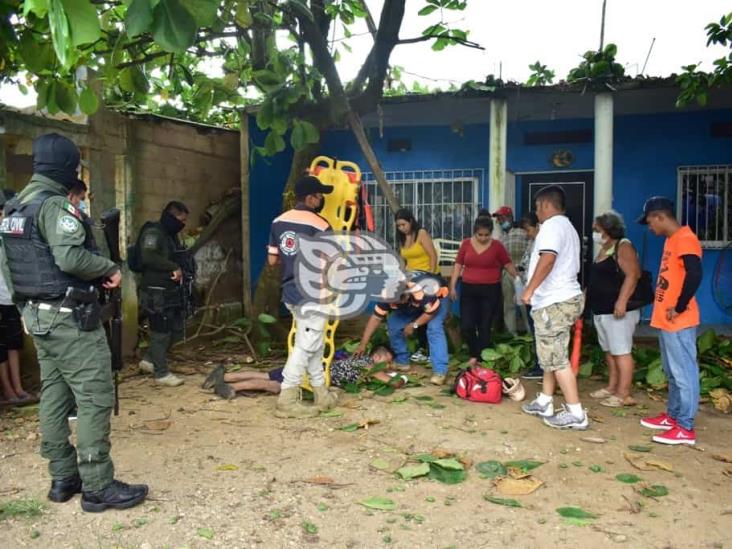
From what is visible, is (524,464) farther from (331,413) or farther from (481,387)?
(331,413)

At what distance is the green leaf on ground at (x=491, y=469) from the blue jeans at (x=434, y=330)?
6.54 feet

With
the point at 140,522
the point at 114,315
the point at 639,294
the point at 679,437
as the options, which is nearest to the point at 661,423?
the point at 679,437

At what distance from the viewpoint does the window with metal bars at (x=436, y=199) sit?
8.88 m

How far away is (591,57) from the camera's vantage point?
6.78m

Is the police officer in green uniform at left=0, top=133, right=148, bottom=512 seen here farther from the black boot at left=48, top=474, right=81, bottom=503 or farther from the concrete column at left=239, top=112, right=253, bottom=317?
the concrete column at left=239, top=112, right=253, bottom=317

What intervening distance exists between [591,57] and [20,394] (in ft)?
20.6

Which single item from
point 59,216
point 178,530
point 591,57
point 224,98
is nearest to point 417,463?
point 178,530

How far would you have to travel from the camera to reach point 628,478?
3.77 m

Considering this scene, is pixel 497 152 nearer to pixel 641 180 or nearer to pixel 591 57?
pixel 591 57

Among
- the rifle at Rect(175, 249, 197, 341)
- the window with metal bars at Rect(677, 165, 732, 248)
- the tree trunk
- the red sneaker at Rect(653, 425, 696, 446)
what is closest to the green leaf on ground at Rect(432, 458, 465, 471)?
the red sneaker at Rect(653, 425, 696, 446)

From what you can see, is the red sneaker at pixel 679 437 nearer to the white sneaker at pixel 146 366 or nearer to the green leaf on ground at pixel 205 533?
the green leaf on ground at pixel 205 533

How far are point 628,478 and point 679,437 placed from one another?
0.82 meters

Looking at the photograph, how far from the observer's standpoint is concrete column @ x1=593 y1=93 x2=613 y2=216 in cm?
697

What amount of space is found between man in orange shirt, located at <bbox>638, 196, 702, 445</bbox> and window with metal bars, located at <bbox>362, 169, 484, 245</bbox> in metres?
4.48
